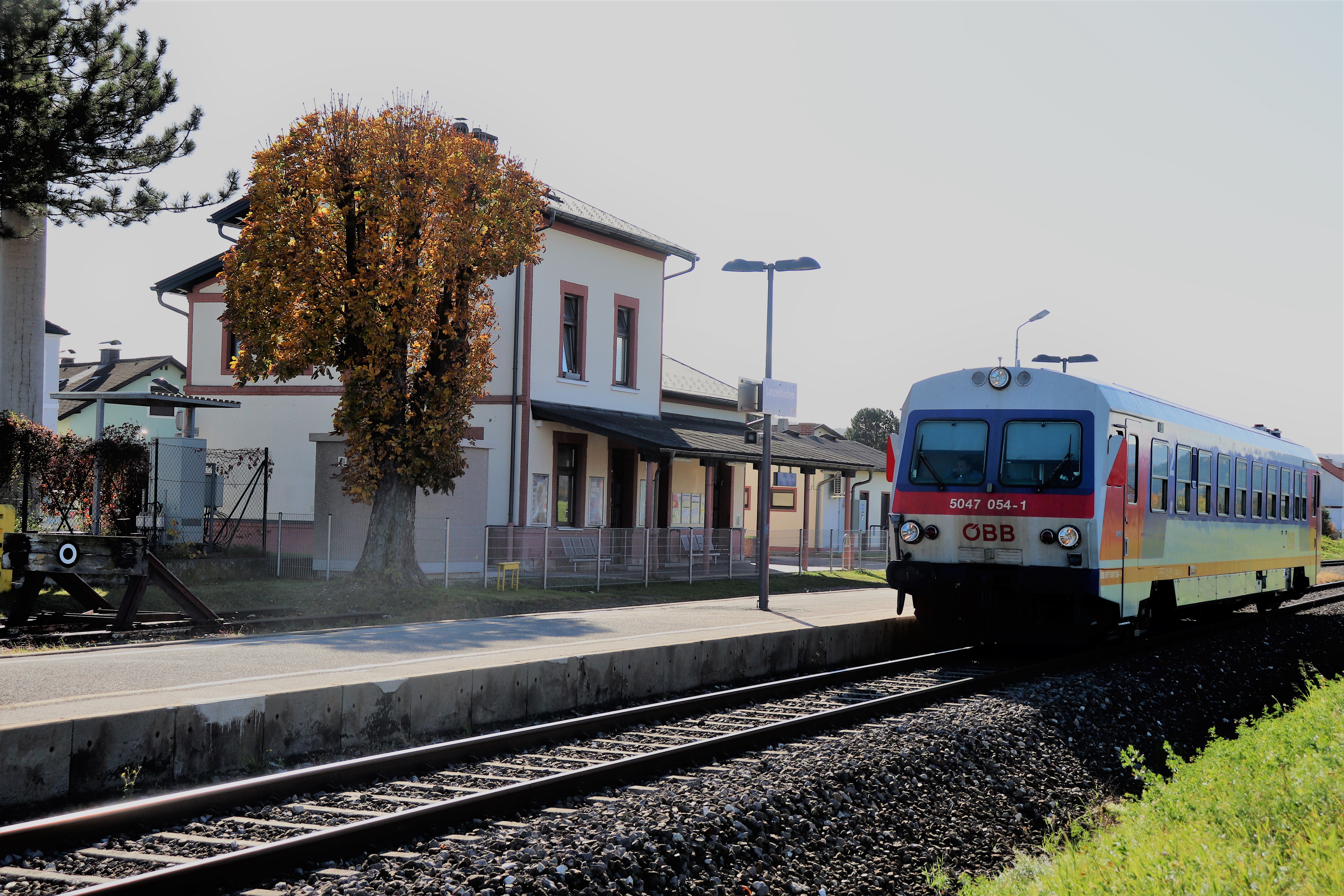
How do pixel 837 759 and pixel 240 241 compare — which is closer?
pixel 837 759

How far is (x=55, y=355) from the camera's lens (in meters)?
59.1

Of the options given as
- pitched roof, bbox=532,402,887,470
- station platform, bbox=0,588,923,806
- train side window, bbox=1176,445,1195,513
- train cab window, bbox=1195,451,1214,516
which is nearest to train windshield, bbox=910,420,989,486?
station platform, bbox=0,588,923,806

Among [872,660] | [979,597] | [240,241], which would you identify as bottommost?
[872,660]

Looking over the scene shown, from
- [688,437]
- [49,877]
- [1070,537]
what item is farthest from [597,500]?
[49,877]

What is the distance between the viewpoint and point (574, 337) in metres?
26.5

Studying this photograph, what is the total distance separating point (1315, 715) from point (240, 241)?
15.6 m

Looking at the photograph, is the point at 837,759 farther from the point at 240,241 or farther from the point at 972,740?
the point at 240,241

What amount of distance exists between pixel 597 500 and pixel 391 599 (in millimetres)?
9846

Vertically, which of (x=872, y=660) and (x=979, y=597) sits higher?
(x=979, y=597)

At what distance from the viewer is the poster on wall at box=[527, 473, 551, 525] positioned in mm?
24938

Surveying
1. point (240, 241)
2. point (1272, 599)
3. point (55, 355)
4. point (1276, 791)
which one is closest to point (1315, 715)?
point (1276, 791)

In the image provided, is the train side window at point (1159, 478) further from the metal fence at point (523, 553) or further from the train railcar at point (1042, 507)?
the metal fence at point (523, 553)

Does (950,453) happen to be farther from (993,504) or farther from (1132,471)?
(1132,471)

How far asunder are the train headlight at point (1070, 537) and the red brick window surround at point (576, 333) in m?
15.1
